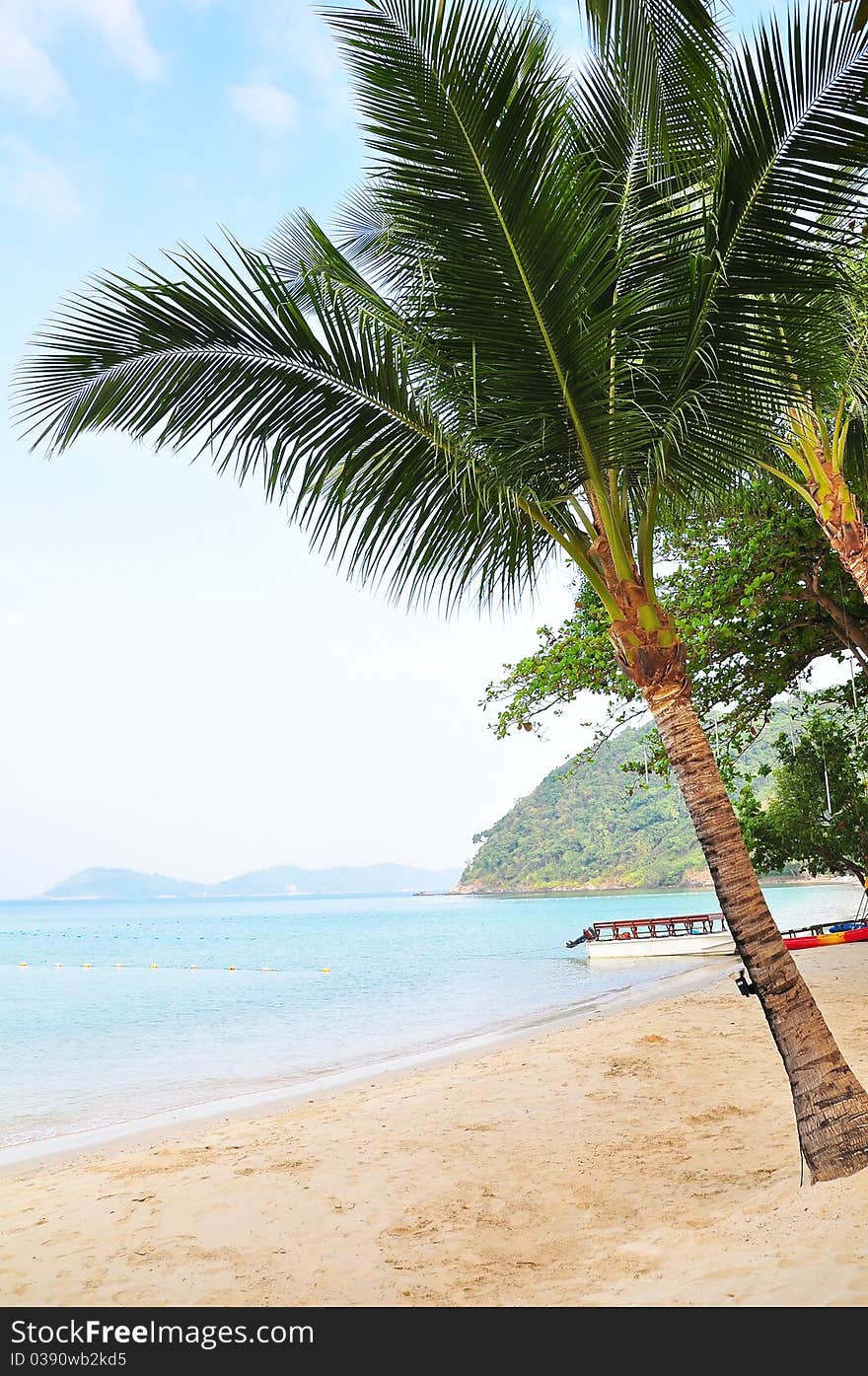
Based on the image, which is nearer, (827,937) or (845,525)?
(845,525)

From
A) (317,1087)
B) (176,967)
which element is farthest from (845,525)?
(176,967)

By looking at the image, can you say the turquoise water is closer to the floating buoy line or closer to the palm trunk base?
the floating buoy line

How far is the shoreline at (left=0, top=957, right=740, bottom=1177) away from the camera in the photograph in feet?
29.5

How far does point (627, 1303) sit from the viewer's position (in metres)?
3.03

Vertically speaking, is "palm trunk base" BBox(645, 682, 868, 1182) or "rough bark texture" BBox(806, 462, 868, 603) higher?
"rough bark texture" BBox(806, 462, 868, 603)

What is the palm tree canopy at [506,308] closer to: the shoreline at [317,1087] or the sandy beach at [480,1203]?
the sandy beach at [480,1203]

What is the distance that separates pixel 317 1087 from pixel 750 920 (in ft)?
28.0

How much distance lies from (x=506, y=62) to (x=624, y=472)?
6.48ft

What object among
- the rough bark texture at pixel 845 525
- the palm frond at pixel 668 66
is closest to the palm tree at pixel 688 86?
the palm frond at pixel 668 66

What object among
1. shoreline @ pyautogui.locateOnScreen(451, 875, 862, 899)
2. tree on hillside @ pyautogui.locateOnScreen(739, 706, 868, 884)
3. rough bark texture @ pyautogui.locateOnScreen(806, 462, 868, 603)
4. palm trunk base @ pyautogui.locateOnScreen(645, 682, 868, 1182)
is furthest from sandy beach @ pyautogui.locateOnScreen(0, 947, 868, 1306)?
shoreline @ pyautogui.locateOnScreen(451, 875, 862, 899)

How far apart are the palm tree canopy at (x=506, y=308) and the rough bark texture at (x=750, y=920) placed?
0.71 metres

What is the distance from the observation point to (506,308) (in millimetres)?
4004

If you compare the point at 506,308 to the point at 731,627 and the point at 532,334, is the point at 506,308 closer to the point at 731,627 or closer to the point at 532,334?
the point at 532,334

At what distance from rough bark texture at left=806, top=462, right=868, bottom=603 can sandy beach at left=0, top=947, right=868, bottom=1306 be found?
12.7ft
